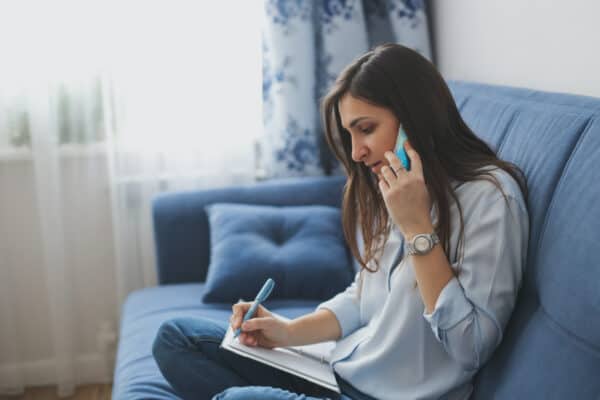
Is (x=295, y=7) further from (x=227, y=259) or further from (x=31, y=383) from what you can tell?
(x=31, y=383)

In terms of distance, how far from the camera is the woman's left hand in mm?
1302

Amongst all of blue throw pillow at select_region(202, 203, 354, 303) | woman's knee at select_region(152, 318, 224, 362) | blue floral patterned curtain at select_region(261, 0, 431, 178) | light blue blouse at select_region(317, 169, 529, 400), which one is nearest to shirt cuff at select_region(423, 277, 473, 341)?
light blue blouse at select_region(317, 169, 529, 400)

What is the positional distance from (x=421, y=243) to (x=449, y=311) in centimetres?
12

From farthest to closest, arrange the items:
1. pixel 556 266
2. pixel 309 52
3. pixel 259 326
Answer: pixel 309 52, pixel 259 326, pixel 556 266

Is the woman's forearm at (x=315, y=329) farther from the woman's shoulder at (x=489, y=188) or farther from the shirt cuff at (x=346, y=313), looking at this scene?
the woman's shoulder at (x=489, y=188)

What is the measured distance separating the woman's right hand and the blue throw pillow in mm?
614

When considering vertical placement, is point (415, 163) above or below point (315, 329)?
above

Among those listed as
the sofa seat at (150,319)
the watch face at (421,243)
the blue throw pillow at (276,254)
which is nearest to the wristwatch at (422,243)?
the watch face at (421,243)

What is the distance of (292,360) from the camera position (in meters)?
1.54

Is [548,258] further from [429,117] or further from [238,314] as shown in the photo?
[238,314]

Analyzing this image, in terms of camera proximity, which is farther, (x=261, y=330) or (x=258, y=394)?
(x=261, y=330)

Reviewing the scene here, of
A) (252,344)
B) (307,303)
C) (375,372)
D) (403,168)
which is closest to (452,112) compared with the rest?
(403,168)

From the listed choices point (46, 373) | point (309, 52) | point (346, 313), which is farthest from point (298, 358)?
point (46, 373)

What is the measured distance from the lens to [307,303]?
7.24 feet
